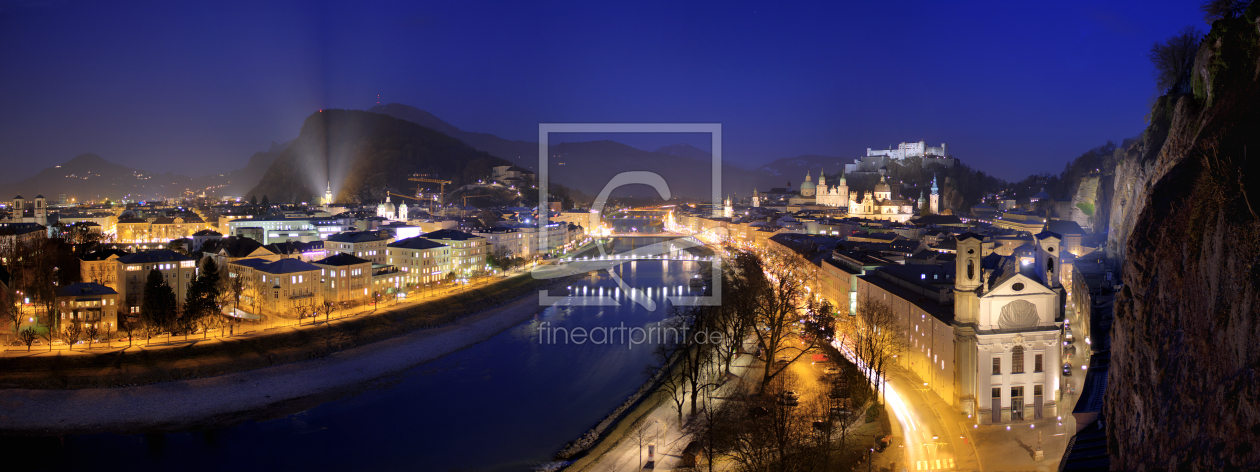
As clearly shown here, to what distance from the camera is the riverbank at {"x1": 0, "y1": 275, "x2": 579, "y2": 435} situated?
10.2 meters

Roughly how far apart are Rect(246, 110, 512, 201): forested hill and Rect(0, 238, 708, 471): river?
44.6 meters

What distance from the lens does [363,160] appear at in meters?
66.2

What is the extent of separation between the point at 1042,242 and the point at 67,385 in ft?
56.1

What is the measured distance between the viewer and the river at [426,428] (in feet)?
29.5

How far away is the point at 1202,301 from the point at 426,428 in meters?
8.78

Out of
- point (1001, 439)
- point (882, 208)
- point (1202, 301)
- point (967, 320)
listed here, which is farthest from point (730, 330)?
point (882, 208)

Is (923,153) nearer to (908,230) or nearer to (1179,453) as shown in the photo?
(908,230)

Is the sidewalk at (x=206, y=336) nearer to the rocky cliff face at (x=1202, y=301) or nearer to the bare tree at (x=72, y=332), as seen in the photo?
the bare tree at (x=72, y=332)

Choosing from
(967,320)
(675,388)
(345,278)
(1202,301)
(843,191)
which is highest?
(843,191)

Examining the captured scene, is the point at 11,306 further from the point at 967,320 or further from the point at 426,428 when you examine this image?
the point at 967,320

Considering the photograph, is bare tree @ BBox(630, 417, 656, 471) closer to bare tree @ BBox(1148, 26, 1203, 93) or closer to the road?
the road

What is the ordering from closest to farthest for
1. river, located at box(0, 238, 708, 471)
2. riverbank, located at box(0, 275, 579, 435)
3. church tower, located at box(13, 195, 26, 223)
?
river, located at box(0, 238, 708, 471) < riverbank, located at box(0, 275, 579, 435) < church tower, located at box(13, 195, 26, 223)

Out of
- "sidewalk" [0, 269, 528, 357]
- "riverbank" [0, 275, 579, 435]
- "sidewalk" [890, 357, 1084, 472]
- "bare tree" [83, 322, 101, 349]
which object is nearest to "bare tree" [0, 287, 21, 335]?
"sidewalk" [0, 269, 528, 357]

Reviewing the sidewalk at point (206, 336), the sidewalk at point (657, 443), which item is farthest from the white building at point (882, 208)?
the sidewalk at point (657, 443)
